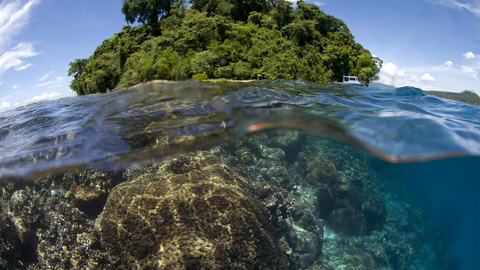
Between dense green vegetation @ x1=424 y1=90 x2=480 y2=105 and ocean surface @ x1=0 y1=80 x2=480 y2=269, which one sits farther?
dense green vegetation @ x1=424 y1=90 x2=480 y2=105

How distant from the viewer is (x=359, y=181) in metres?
10.1

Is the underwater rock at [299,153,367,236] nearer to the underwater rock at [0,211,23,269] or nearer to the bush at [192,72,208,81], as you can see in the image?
the bush at [192,72,208,81]

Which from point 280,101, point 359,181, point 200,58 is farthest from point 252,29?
point 359,181

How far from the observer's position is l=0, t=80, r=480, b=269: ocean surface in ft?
25.3

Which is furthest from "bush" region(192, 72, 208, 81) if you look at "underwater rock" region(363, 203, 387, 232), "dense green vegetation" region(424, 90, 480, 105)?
"dense green vegetation" region(424, 90, 480, 105)

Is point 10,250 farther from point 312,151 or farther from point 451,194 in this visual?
point 451,194

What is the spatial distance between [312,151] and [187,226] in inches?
221

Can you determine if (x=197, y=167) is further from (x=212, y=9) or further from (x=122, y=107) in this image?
(x=212, y=9)

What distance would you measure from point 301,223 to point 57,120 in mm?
8866

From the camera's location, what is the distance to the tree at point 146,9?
21.7m

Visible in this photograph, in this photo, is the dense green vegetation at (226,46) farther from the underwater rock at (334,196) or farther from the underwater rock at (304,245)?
the underwater rock at (304,245)

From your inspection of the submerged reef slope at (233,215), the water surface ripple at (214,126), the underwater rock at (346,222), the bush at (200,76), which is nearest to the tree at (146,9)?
the bush at (200,76)

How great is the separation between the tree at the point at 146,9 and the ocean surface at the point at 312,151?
48.3 ft

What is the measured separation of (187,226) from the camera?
239 inches
